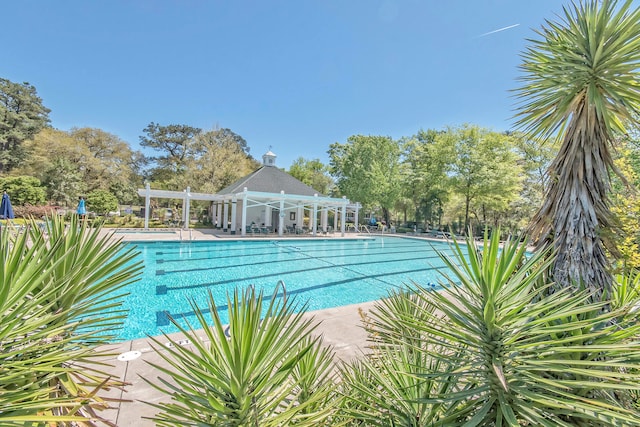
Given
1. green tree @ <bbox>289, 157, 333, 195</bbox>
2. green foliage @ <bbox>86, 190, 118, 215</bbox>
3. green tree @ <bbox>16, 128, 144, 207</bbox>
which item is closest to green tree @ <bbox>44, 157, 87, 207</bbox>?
green tree @ <bbox>16, 128, 144, 207</bbox>

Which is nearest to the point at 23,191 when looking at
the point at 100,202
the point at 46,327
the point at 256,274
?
the point at 100,202

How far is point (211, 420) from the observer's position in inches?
47.0

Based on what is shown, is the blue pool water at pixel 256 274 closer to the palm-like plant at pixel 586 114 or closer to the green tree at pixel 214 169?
the palm-like plant at pixel 586 114

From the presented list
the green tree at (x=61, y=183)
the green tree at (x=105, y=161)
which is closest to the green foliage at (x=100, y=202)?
the green tree at (x=61, y=183)

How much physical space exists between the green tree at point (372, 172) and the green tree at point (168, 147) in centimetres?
2257

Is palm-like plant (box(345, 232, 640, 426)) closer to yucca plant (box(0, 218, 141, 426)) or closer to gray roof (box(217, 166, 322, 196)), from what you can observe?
yucca plant (box(0, 218, 141, 426))

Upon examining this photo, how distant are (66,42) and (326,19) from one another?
22436mm

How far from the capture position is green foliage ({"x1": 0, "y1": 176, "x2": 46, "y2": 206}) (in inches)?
869

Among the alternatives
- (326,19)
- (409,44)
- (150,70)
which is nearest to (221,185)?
(150,70)

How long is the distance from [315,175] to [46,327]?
1611 inches

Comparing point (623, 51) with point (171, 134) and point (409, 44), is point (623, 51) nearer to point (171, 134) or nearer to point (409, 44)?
point (409, 44)

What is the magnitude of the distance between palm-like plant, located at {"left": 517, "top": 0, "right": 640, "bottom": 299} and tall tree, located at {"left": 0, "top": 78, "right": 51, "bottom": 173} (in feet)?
157

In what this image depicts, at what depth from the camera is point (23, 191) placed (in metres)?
22.3

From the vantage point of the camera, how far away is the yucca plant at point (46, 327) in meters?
1.00
